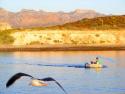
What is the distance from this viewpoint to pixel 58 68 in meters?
63.8

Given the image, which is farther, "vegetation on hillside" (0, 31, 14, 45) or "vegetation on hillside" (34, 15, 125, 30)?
"vegetation on hillside" (34, 15, 125, 30)

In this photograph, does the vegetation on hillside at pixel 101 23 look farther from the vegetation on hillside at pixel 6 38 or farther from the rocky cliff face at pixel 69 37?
the vegetation on hillside at pixel 6 38

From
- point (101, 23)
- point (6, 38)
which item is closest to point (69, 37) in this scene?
point (6, 38)

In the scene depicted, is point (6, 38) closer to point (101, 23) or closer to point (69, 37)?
point (69, 37)

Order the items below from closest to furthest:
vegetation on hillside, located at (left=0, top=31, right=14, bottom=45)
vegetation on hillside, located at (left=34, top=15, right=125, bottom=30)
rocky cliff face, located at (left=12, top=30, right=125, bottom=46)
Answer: vegetation on hillside, located at (left=0, top=31, right=14, bottom=45)
rocky cliff face, located at (left=12, top=30, right=125, bottom=46)
vegetation on hillside, located at (left=34, top=15, right=125, bottom=30)

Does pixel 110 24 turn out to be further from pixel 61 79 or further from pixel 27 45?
pixel 61 79

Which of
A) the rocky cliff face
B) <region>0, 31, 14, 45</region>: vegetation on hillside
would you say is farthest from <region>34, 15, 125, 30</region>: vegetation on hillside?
<region>0, 31, 14, 45</region>: vegetation on hillside

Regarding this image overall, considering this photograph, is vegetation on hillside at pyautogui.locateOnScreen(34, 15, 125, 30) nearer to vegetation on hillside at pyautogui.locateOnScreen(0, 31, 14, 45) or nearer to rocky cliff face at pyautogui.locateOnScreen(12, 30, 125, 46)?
rocky cliff face at pyautogui.locateOnScreen(12, 30, 125, 46)

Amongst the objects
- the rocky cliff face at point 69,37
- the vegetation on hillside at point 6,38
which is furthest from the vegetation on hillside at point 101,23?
the vegetation on hillside at point 6,38

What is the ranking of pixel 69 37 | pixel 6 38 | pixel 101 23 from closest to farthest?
1. pixel 6 38
2. pixel 69 37
3. pixel 101 23

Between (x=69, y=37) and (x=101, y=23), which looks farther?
(x=101, y=23)

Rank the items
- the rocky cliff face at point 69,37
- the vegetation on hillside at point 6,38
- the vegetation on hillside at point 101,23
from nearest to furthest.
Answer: the vegetation on hillside at point 6,38, the rocky cliff face at point 69,37, the vegetation on hillside at point 101,23

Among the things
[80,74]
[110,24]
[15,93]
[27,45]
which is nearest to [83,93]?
[15,93]

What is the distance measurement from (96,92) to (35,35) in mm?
91979
